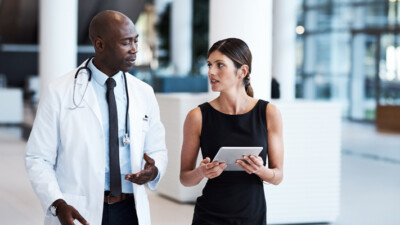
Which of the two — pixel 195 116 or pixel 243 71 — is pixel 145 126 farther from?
pixel 243 71

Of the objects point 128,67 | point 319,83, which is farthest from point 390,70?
point 128,67

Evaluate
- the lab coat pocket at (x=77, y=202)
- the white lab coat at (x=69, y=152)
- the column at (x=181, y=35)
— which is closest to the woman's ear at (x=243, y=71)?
the white lab coat at (x=69, y=152)

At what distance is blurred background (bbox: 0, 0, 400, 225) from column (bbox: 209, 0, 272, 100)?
0.01 m

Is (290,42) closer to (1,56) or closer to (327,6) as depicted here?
(327,6)

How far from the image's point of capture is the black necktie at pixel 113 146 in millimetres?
2893

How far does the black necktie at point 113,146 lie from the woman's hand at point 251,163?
0.53 metres

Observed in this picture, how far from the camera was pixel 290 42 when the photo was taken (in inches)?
615

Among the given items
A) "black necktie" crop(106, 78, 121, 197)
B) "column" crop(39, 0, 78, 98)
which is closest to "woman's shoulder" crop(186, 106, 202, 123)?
"black necktie" crop(106, 78, 121, 197)

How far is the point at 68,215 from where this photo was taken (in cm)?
276

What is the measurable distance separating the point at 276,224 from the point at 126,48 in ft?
15.0

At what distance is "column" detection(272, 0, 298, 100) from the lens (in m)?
15.8

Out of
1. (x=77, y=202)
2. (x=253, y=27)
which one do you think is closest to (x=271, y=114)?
(x=77, y=202)

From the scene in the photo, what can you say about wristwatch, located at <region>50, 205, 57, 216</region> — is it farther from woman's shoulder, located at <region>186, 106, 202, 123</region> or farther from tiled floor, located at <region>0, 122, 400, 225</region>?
tiled floor, located at <region>0, 122, 400, 225</region>

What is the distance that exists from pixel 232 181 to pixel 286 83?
12831 millimetres
